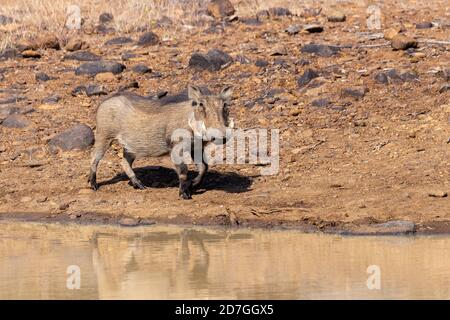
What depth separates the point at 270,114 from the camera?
40.0 feet

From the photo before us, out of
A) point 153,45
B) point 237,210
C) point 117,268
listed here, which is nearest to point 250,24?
point 153,45

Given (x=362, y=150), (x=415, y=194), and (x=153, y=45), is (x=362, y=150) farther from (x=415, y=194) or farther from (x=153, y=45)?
(x=153, y=45)

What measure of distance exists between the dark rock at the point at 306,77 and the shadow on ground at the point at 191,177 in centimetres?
223

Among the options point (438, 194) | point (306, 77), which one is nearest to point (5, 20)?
point (306, 77)

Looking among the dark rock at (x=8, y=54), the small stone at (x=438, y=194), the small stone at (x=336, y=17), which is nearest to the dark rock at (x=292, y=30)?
the small stone at (x=336, y=17)

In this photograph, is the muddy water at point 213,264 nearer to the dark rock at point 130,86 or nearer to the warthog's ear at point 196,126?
the warthog's ear at point 196,126

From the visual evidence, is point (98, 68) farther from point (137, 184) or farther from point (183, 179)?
point (183, 179)

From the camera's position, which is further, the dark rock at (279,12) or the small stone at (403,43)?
the dark rock at (279,12)

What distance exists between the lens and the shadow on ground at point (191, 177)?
34.7 ft

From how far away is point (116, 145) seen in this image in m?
11.9

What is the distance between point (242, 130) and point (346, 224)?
2.82m

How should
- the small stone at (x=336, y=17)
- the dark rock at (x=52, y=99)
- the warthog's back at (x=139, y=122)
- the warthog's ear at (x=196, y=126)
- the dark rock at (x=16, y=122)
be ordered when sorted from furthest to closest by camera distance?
1. the small stone at (x=336, y=17)
2. the dark rock at (x=52, y=99)
3. the dark rock at (x=16, y=122)
4. the warthog's back at (x=139, y=122)
5. the warthog's ear at (x=196, y=126)

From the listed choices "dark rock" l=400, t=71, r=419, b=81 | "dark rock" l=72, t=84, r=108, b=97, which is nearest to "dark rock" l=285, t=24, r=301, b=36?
"dark rock" l=400, t=71, r=419, b=81

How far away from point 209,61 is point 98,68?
136 centimetres
